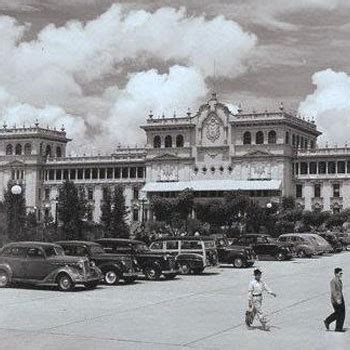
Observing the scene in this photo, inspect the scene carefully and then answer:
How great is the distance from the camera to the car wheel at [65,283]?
25438 millimetres

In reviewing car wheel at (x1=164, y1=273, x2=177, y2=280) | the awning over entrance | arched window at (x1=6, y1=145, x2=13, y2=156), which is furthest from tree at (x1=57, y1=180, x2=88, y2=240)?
arched window at (x1=6, y1=145, x2=13, y2=156)

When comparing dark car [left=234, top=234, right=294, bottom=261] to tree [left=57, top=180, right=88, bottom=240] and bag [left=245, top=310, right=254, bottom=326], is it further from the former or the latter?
bag [left=245, top=310, right=254, bottom=326]

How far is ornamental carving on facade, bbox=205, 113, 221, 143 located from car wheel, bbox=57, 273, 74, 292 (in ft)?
301

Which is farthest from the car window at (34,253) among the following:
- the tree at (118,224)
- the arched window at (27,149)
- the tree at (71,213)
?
the arched window at (27,149)

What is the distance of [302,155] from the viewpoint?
115 m

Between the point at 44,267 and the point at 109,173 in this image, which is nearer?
the point at 44,267

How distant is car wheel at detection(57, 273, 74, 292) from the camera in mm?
25438

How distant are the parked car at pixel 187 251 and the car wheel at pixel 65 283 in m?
8.75

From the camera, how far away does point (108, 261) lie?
28.4 metres

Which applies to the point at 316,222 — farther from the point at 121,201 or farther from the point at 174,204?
the point at 121,201

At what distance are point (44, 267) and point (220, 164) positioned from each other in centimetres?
9091

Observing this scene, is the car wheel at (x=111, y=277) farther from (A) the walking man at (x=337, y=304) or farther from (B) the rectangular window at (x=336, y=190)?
(B) the rectangular window at (x=336, y=190)

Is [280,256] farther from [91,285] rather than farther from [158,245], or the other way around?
[91,285]

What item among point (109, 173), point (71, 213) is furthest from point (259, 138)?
point (71, 213)
